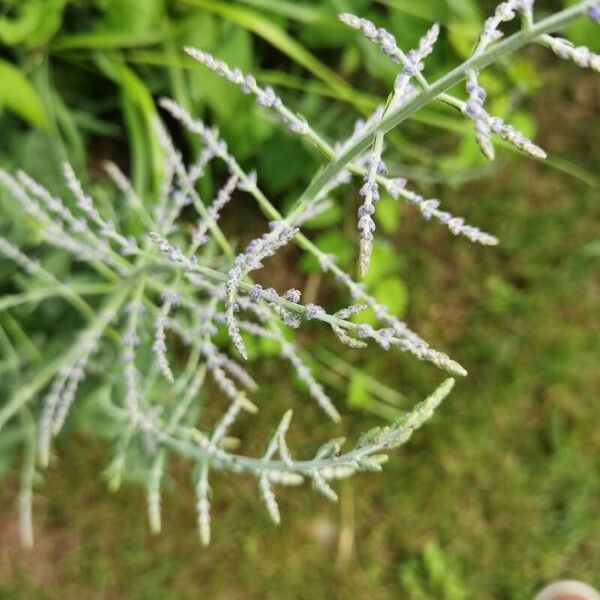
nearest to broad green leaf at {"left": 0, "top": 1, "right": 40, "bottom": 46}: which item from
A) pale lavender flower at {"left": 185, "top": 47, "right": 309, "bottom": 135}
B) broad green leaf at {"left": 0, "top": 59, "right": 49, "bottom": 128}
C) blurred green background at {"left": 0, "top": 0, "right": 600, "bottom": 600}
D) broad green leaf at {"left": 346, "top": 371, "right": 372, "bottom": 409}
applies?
broad green leaf at {"left": 0, "top": 59, "right": 49, "bottom": 128}

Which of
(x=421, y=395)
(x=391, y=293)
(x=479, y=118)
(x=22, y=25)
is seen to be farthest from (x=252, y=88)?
(x=421, y=395)

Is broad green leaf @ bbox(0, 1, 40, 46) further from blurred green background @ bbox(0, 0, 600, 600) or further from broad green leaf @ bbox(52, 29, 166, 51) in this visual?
blurred green background @ bbox(0, 0, 600, 600)

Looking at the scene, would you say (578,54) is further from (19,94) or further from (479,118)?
(19,94)

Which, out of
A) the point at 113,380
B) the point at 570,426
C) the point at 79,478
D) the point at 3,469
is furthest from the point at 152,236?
the point at 570,426

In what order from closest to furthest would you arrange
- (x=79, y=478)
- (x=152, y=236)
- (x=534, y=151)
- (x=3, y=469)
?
(x=534, y=151) < (x=152, y=236) < (x=3, y=469) < (x=79, y=478)

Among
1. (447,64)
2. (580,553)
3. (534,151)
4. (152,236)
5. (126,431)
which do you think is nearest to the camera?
(534,151)

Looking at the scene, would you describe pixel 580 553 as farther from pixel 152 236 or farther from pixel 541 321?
pixel 152 236
